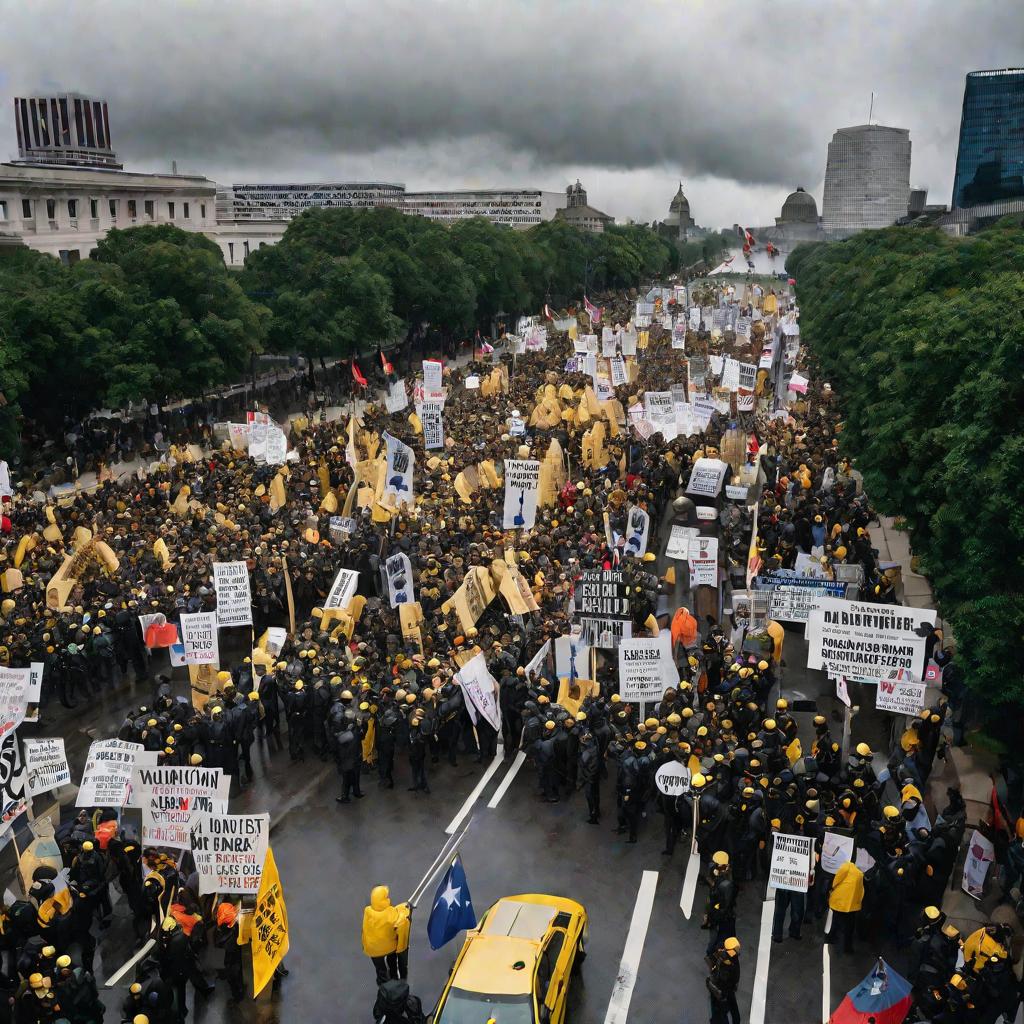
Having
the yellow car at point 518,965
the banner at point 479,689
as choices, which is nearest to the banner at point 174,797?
the yellow car at point 518,965

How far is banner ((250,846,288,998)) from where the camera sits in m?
10.7

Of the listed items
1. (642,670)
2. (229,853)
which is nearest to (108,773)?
(229,853)

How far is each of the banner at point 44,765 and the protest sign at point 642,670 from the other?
7.89 meters

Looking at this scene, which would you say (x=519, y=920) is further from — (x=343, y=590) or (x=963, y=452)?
(x=343, y=590)

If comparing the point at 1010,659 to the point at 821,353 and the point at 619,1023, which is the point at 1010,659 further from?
the point at 821,353

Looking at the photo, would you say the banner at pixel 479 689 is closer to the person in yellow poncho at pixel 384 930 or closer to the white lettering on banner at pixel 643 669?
the white lettering on banner at pixel 643 669

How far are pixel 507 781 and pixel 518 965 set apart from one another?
603cm

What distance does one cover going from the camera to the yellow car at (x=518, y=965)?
9.30 m

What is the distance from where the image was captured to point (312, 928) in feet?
41.0

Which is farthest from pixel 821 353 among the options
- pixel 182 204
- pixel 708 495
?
pixel 182 204

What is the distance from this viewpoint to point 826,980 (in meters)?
11.4

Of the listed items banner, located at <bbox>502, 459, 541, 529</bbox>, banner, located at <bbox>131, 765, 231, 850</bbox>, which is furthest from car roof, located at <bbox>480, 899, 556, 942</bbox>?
banner, located at <bbox>502, 459, 541, 529</bbox>

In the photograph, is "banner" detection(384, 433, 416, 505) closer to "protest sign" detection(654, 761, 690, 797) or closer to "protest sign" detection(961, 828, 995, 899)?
"protest sign" detection(654, 761, 690, 797)

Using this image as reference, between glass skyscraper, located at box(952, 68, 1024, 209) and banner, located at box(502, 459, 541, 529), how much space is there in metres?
126
